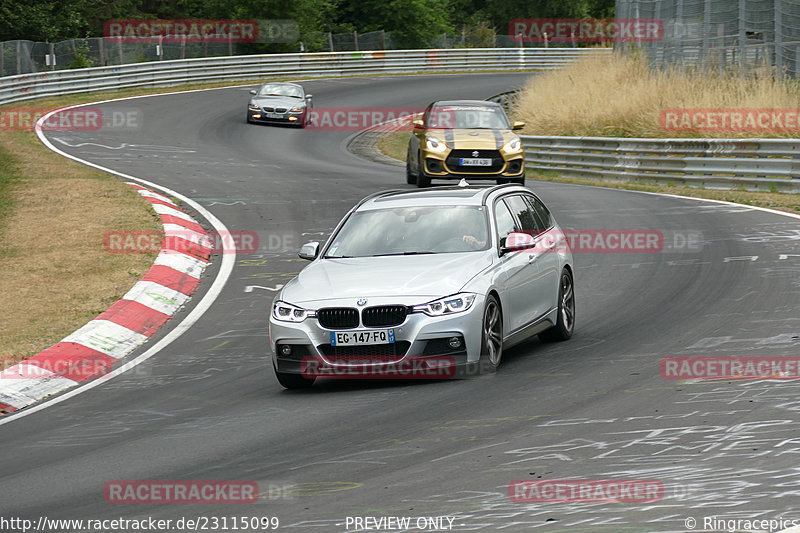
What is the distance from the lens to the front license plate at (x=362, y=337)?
29.4 feet

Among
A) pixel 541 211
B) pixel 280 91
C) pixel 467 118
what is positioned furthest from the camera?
pixel 280 91

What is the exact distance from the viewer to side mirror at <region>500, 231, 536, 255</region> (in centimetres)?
998

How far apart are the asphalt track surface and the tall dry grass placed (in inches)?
529

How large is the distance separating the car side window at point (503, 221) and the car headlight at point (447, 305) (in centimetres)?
126

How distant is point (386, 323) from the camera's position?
29.5 feet

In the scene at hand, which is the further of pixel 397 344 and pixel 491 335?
pixel 491 335

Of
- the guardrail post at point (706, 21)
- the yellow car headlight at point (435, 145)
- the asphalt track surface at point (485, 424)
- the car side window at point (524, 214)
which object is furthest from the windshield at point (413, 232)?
the guardrail post at point (706, 21)

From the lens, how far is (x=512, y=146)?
22.4 m

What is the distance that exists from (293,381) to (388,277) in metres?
1.10

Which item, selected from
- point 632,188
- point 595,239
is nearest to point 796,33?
point 632,188

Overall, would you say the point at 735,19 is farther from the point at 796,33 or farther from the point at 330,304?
the point at 330,304

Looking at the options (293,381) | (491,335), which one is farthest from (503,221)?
(293,381)

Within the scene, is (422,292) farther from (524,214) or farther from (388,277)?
(524,214)

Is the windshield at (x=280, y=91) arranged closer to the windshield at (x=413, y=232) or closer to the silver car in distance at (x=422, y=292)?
the silver car in distance at (x=422, y=292)
